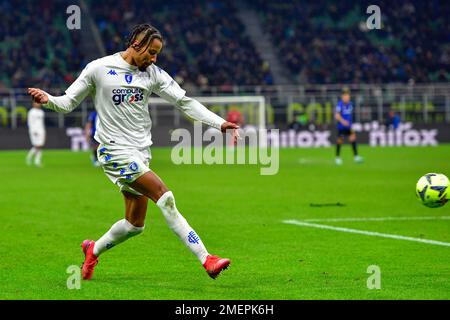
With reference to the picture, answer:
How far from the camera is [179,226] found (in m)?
9.12

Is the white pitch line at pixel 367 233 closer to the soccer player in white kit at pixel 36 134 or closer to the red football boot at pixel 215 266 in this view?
the red football boot at pixel 215 266

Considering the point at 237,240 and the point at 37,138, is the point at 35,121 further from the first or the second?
the point at 237,240

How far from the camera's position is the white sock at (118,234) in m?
9.56

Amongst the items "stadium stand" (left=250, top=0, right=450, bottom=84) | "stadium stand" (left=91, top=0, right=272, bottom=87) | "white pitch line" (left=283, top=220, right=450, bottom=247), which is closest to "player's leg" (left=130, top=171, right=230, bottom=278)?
"white pitch line" (left=283, top=220, right=450, bottom=247)

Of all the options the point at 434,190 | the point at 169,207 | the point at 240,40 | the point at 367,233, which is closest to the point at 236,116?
the point at 240,40

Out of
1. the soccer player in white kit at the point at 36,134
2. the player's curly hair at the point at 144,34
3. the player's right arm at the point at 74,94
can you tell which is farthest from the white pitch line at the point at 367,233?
the soccer player in white kit at the point at 36,134

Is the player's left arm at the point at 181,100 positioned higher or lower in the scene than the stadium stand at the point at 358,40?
lower

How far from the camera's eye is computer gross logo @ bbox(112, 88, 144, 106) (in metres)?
9.26

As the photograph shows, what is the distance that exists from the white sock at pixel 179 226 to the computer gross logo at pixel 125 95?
1003mm

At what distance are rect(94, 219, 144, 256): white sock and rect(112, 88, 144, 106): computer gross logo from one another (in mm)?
1237

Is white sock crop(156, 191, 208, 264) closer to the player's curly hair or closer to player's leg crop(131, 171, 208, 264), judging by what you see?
player's leg crop(131, 171, 208, 264)

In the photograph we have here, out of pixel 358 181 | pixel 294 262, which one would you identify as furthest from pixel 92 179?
pixel 294 262
